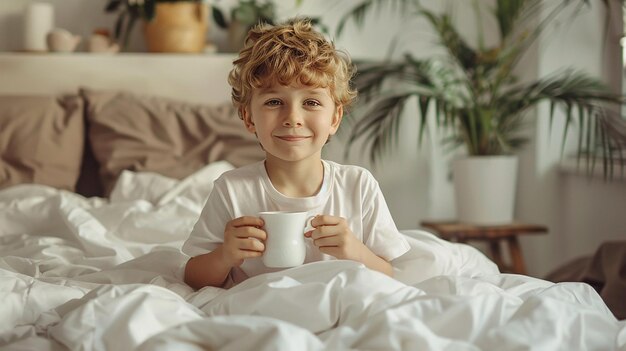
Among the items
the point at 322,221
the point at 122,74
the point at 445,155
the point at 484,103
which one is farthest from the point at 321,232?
the point at 445,155

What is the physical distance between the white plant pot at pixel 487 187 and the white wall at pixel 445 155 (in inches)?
12.4

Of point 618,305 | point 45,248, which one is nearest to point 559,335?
point 618,305

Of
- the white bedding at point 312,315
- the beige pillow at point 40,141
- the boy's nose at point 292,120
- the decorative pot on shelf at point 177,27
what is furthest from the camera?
the decorative pot on shelf at point 177,27

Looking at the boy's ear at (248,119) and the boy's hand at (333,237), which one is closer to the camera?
the boy's hand at (333,237)

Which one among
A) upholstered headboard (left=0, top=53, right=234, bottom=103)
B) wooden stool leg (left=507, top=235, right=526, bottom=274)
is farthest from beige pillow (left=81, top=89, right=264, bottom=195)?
Result: wooden stool leg (left=507, top=235, right=526, bottom=274)

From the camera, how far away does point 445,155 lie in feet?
12.2

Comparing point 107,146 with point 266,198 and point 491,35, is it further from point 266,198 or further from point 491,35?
point 491,35

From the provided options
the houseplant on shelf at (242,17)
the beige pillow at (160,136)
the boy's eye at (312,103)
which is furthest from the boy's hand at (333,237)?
the houseplant on shelf at (242,17)

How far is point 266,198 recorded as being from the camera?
1430mm

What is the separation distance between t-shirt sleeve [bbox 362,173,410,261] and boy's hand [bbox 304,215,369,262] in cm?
14

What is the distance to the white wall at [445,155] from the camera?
10.7ft

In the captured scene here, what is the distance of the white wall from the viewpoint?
3.27 meters

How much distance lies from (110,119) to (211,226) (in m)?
1.56

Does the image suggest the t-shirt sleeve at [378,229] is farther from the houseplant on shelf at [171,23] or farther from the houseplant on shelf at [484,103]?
the houseplant on shelf at [171,23]
